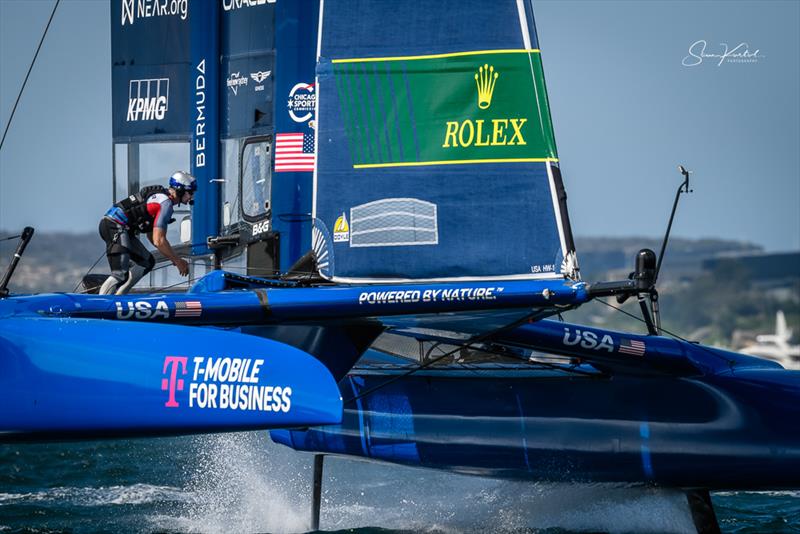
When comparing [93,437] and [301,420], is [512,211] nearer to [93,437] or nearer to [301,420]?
[301,420]

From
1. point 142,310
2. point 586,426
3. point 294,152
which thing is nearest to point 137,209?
point 294,152

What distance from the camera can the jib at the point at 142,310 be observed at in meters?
5.79

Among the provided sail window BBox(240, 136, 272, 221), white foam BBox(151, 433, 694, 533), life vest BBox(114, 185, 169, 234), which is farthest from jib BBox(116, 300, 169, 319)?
sail window BBox(240, 136, 272, 221)

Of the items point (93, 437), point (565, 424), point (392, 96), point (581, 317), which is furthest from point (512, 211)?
point (581, 317)

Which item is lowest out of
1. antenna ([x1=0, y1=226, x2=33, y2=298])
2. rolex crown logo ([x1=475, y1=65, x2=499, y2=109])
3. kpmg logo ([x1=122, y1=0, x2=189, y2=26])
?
antenna ([x1=0, y1=226, x2=33, y2=298])

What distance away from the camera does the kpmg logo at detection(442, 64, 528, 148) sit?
6098 millimetres

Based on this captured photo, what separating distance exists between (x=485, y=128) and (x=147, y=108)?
383cm

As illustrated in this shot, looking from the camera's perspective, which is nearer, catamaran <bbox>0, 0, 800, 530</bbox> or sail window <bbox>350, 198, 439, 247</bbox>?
catamaran <bbox>0, 0, 800, 530</bbox>

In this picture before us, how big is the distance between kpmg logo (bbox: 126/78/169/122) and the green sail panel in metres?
3.16

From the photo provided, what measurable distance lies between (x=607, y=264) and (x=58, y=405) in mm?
83998

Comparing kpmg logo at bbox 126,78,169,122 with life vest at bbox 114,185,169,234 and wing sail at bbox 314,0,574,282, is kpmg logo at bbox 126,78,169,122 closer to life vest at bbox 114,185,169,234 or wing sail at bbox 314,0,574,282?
life vest at bbox 114,185,169,234

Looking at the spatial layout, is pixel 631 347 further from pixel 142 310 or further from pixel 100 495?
pixel 100 495

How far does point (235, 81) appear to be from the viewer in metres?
8.62

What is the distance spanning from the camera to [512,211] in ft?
19.9
